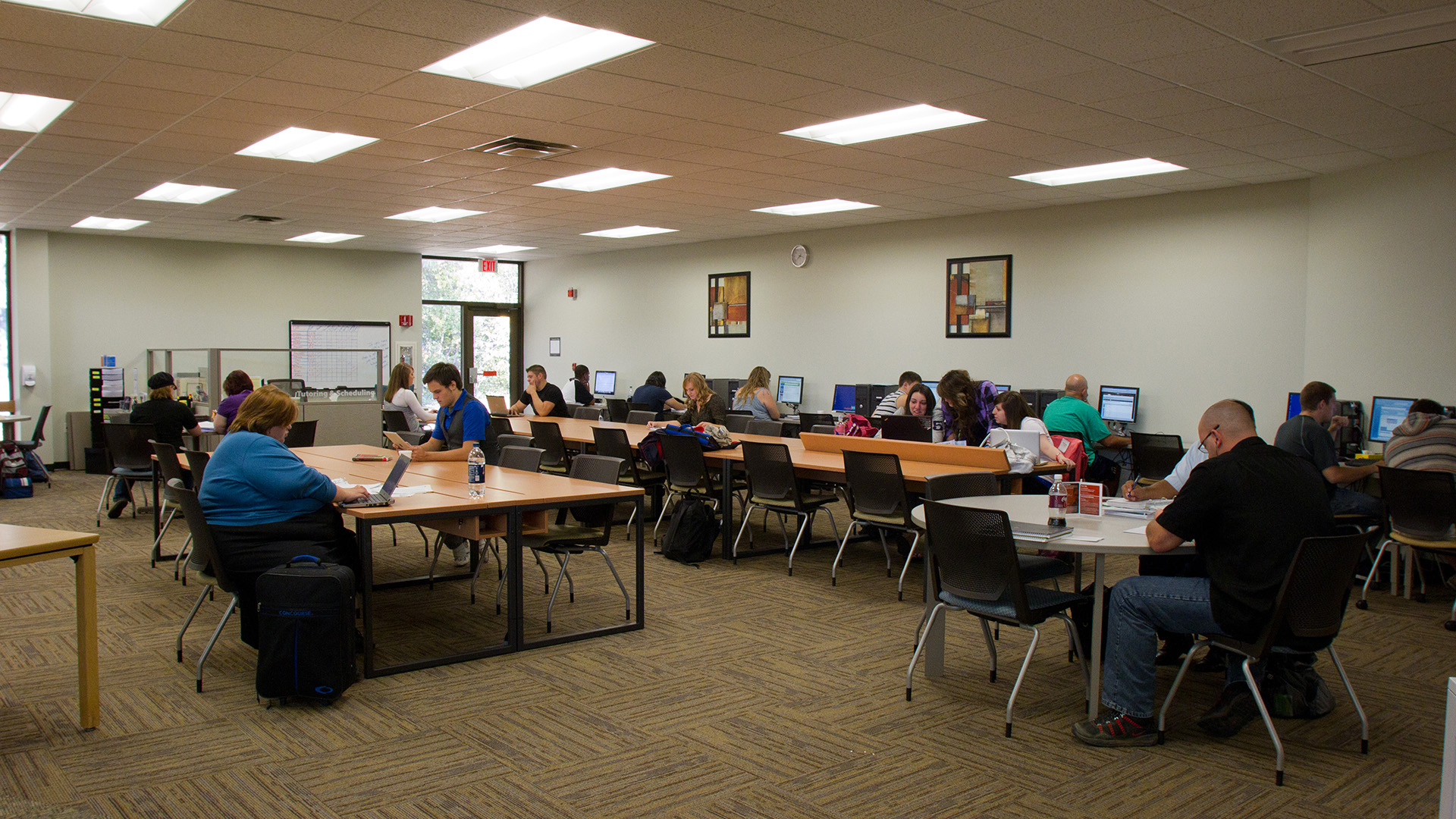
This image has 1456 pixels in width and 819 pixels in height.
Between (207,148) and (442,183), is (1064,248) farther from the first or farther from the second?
Answer: (207,148)

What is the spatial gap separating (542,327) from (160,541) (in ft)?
30.7

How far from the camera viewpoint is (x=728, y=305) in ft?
41.5

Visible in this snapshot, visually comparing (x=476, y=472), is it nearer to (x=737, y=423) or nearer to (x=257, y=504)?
(x=257, y=504)

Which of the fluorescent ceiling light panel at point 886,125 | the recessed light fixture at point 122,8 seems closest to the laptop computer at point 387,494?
the recessed light fixture at point 122,8

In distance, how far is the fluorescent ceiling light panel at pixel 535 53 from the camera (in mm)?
4488

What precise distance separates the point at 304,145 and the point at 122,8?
2.92 meters

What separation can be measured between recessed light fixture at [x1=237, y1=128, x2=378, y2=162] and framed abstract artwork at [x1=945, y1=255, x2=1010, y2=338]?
5.81 m

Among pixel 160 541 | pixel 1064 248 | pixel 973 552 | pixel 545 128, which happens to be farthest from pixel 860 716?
pixel 1064 248

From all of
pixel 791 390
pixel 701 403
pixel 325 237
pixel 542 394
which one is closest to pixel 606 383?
pixel 791 390

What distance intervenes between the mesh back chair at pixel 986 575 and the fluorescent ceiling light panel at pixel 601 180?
15.9ft

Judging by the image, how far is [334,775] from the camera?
3166mm

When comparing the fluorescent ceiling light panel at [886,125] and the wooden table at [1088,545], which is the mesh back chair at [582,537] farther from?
the fluorescent ceiling light panel at [886,125]

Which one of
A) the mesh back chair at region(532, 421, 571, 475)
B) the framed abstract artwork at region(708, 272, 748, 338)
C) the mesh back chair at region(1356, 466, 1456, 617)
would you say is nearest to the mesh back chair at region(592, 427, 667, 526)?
the mesh back chair at region(532, 421, 571, 475)

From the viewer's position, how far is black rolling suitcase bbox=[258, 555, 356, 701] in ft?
12.1
